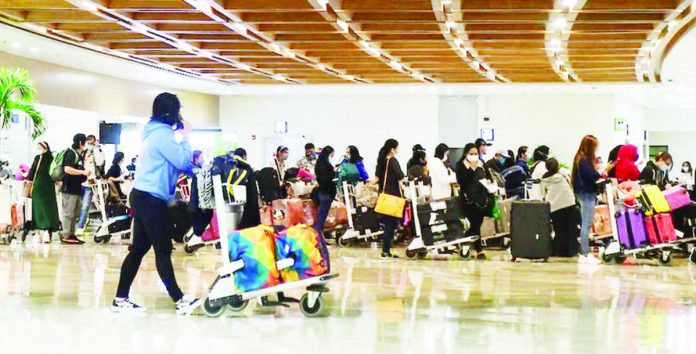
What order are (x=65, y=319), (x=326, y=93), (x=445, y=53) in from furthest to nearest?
(x=326, y=93) → (x=445, y=53) → (x=65, y=319)

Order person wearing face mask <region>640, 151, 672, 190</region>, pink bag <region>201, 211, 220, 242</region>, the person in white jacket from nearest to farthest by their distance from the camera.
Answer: the person in white jacket
pink bag <region>201, 211, 220, 242</region>
person wearing face mask <region>640, 151, 672, 190</region>

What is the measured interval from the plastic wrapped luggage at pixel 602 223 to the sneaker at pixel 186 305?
297 inches

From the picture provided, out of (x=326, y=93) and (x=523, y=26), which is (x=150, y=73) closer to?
(x=326, y=93)

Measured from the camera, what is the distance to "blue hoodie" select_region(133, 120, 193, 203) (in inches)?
263

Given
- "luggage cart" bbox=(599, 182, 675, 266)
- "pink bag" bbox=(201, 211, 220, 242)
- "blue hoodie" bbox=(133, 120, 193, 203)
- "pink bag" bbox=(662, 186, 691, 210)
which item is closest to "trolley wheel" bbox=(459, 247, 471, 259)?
"luggage cart" bbox=(599, 182, 675, 266)

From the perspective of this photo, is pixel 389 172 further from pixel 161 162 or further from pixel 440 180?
pixel 161 162

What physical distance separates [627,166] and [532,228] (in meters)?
1.54

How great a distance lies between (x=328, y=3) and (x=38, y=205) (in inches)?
182

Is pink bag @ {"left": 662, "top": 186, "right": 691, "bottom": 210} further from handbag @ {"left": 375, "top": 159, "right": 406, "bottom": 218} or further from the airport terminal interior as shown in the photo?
handbag @ {"left": 375, "top": 159, "right": 406, "bottom": 218}

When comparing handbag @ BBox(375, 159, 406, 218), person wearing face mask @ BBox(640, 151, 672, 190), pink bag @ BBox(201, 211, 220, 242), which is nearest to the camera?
handbag @ BBox(375, 159, 406, 218)

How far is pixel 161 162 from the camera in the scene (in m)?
6.71

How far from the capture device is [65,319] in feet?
21.8

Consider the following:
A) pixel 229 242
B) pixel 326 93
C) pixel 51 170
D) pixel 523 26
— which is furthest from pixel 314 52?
pixel 229 242

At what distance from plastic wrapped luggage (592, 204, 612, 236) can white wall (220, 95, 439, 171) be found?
14535mm
